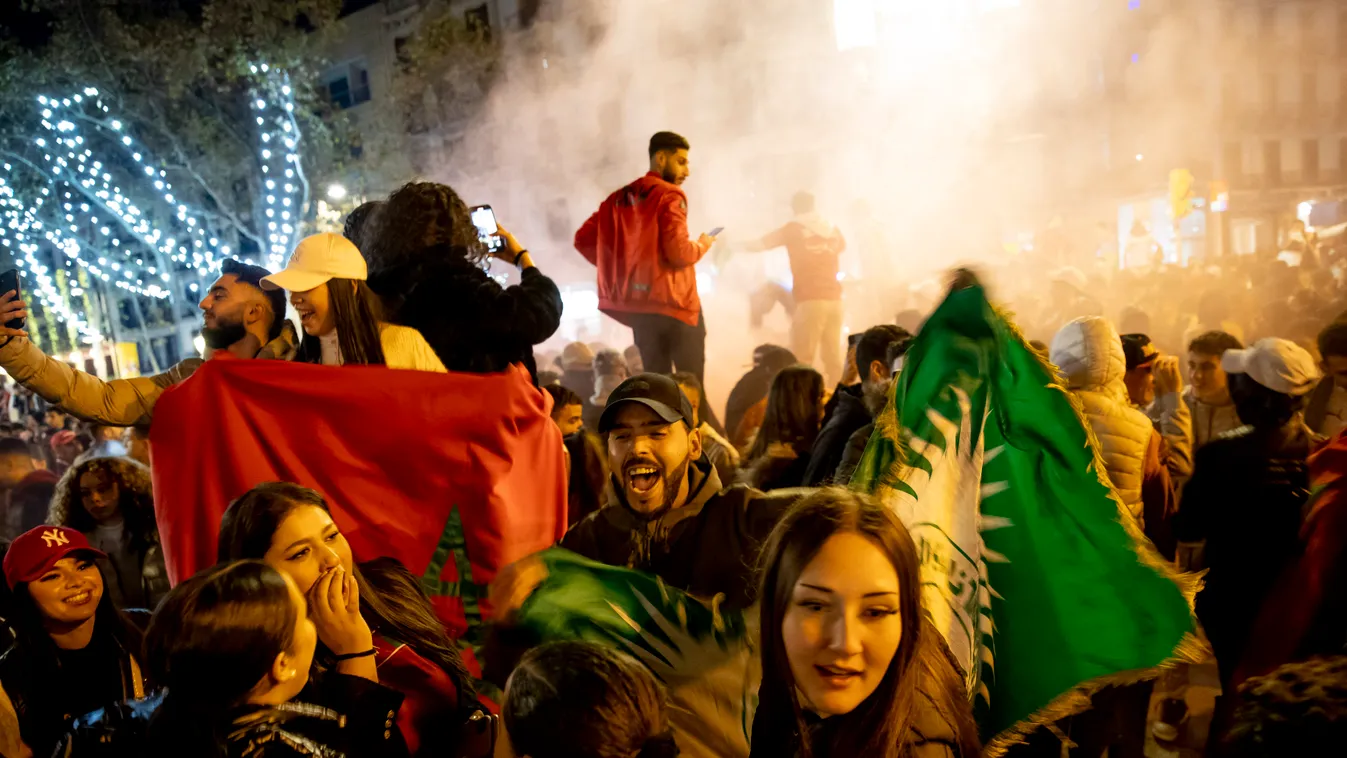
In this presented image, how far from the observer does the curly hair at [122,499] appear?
14.7ft

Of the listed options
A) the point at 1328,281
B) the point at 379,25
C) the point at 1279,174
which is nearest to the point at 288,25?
the point at 379,25

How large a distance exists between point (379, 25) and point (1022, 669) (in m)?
32.7

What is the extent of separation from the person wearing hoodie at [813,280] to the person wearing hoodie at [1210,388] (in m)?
4.41

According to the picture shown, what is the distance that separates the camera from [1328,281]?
1203cm

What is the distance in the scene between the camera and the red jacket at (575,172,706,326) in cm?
639

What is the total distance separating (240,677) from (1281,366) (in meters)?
3.63

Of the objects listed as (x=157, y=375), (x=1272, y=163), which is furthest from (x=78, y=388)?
(x=1272, y=163)

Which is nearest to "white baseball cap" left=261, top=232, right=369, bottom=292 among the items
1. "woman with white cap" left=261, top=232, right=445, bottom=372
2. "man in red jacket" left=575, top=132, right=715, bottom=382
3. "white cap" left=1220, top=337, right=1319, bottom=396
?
"woman with white cap" left=261, top=232, right=445, bottom=372

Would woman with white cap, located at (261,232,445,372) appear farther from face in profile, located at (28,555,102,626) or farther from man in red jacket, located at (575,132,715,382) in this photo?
man in red jacket, located at (575,132,715,382)

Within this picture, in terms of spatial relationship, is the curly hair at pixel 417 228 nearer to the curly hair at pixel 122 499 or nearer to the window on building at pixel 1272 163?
the curly hair at pixel 122 499

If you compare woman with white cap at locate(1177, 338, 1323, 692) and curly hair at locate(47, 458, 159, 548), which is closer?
woman with white cap at locate(1177, 338, 1323, 692)

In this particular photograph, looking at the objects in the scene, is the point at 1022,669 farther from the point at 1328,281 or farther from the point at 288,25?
the point at 288,25

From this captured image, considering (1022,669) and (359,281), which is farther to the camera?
(359,281)

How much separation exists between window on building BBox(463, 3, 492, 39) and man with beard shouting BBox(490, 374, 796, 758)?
Result: 24404 millimetres
